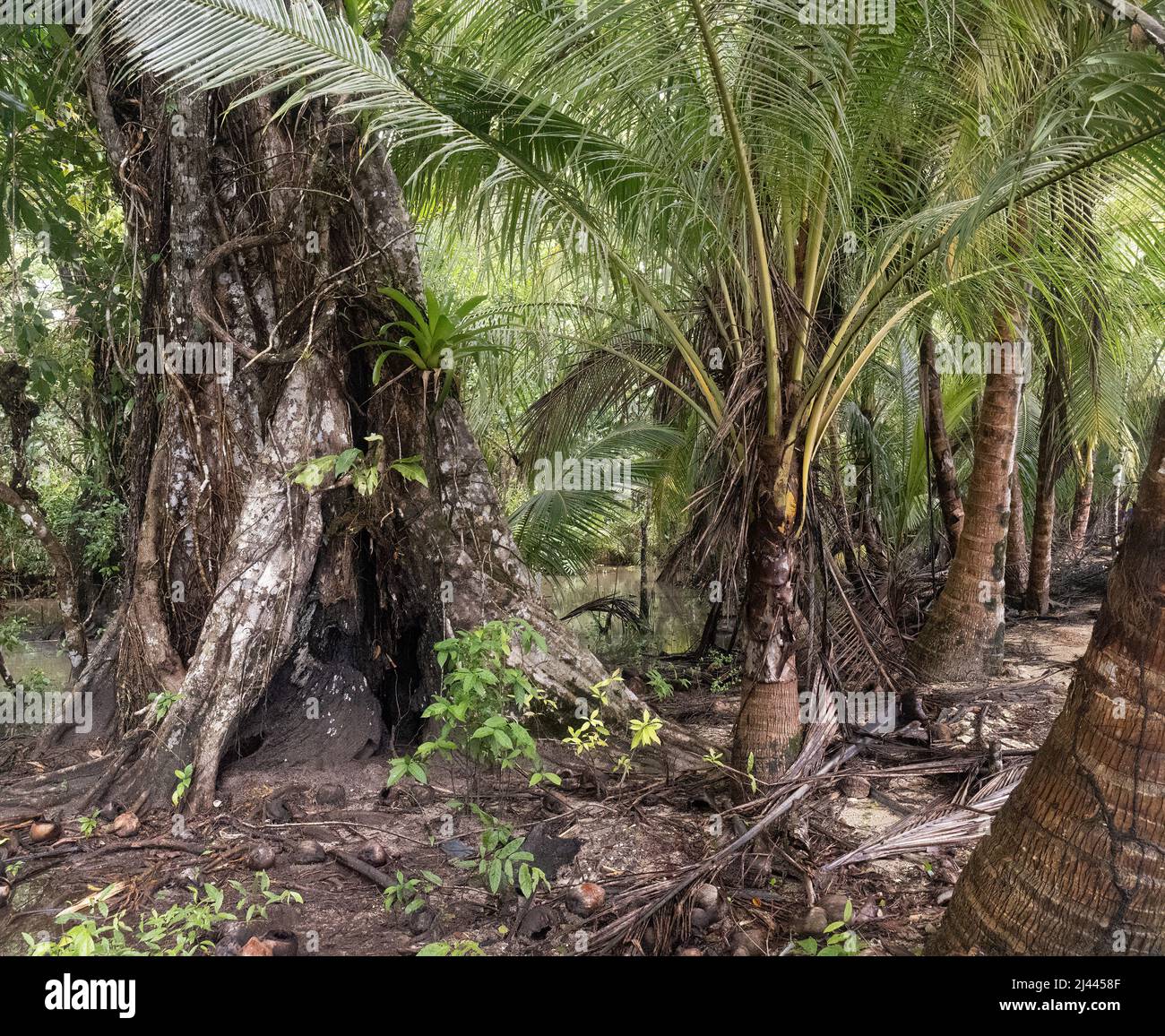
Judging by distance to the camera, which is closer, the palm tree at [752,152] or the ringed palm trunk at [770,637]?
the palm tree at [752,152]

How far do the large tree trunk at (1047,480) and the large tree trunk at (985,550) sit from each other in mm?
1673

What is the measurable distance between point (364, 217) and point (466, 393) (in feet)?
7.98

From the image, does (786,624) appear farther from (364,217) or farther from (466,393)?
(466,393)

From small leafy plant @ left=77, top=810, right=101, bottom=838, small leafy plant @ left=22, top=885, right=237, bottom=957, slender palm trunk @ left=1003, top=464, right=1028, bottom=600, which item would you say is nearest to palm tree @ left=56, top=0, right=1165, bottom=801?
small leafy plant @ left=22, top=885, right=237, bottom=957

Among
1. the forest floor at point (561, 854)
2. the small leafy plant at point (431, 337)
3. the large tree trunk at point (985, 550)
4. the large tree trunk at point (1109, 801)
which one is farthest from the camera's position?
the large tree trunk at point (985, 550)

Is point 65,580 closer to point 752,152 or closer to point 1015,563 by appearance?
point 752,152

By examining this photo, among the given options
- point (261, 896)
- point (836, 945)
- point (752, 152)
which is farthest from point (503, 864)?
point (752, 152)

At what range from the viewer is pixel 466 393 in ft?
21.1

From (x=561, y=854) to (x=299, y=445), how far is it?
2.08 meters

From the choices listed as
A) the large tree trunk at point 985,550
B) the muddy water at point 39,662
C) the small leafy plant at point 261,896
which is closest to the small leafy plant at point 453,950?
the small leafy plant at point 261,896

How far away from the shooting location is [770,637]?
10.9 ft

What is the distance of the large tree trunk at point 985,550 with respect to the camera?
5309 mm

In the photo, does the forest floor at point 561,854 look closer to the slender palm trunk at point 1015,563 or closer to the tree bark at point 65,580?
the tree bark at point 65,580
